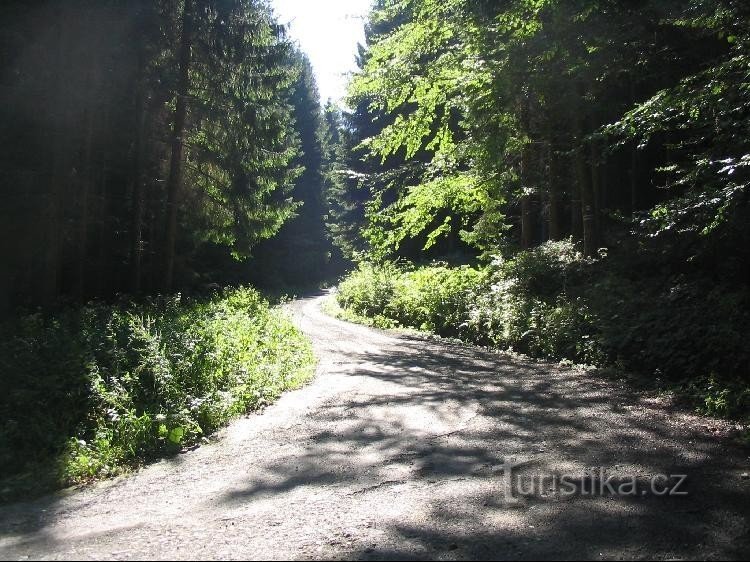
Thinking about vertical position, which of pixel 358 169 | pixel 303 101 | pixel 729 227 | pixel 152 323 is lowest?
pixel 152 323

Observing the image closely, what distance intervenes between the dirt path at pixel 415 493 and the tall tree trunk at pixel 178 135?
1123 centimetres

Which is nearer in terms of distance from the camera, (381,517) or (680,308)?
(381,517)

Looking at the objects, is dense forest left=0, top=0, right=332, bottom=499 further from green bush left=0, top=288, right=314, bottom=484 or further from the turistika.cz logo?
the turistika.cz logo

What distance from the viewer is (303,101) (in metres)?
60.0

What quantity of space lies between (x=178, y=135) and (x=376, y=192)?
641cm

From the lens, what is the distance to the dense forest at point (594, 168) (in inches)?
349

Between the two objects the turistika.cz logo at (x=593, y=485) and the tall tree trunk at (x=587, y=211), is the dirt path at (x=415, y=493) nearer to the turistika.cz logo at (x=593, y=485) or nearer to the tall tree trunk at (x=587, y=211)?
the turistika.cz logo at (x=593, y=485)

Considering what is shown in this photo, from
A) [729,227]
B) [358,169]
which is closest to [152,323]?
[729,227]

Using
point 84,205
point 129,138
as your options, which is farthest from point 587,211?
point 129,138

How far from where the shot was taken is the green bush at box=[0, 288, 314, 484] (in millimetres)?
7168

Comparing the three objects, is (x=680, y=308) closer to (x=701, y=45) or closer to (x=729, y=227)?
(x=729, y=227)

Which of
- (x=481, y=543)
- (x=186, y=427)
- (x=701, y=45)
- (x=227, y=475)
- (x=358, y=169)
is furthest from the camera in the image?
(x=358, y=169)

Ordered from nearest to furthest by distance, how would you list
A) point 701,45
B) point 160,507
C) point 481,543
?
point 481,543
point 160,507
point 701,45

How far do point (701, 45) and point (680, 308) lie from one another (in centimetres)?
582
